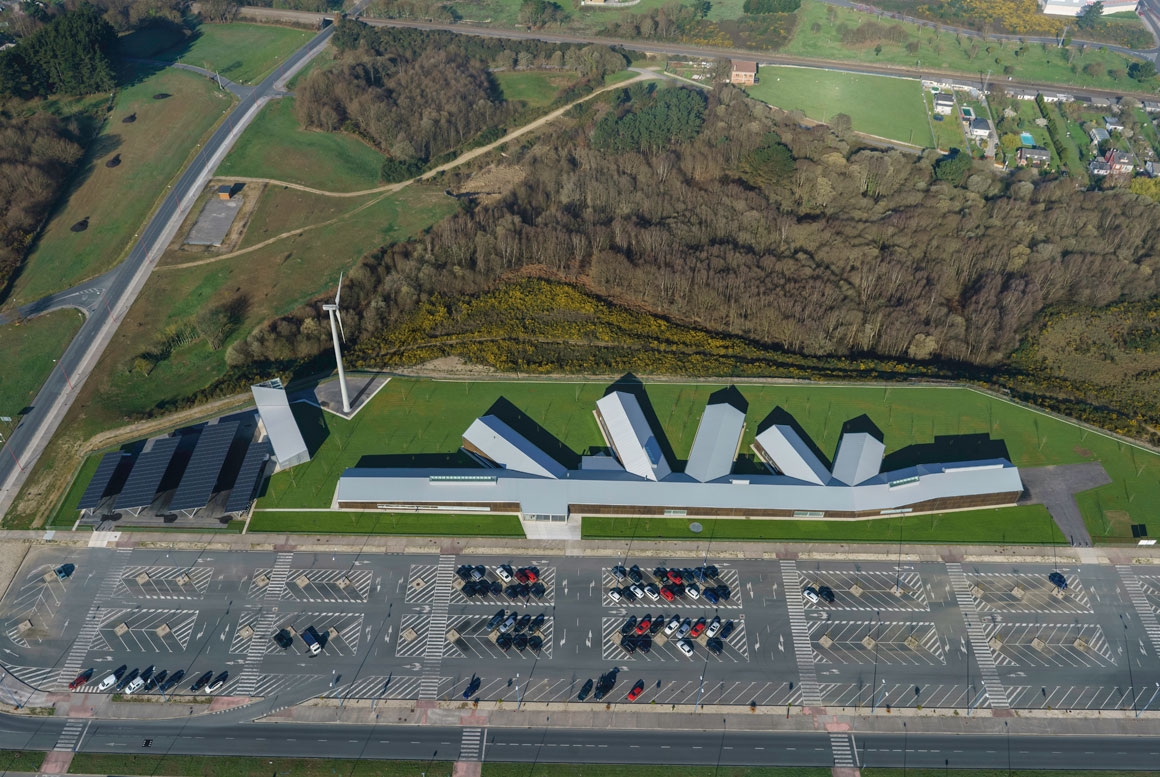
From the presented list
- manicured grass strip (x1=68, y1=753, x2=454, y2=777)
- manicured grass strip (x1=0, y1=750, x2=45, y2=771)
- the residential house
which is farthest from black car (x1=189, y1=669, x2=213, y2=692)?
the residential house

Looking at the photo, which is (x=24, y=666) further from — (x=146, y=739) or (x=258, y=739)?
(x=258, y=739)

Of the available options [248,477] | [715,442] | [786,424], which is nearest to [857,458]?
[786,424]

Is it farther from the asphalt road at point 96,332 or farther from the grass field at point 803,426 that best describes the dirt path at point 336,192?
the grass field at point 803,426

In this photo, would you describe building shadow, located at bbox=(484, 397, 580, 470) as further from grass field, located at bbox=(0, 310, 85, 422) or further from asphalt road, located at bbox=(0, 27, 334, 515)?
grass field, located at bbox=(0, 310, 85, 422)

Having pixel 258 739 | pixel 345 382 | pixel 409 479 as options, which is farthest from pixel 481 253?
pixel 258 739

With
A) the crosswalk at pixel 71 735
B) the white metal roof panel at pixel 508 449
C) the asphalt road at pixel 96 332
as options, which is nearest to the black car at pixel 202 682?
the crosswalk at pixel 71 735

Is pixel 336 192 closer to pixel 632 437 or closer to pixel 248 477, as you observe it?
pixel 248 477
